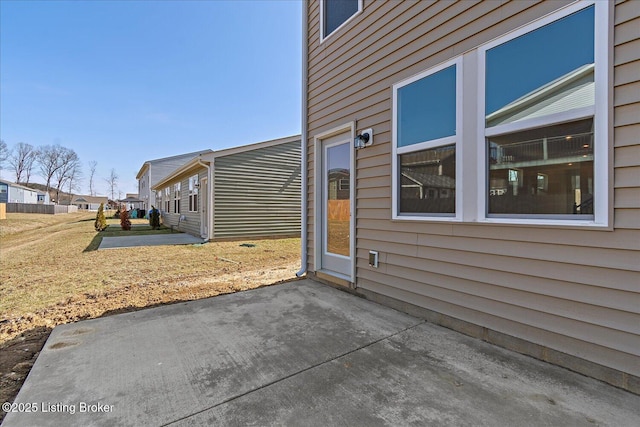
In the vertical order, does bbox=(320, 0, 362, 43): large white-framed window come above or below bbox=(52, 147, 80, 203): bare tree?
below

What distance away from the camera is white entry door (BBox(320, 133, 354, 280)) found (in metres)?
3.76

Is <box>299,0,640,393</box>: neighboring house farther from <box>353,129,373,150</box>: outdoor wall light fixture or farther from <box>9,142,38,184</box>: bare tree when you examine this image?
<box>9,142,38,184</box>: bare tree

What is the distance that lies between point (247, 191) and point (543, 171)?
8921 mm

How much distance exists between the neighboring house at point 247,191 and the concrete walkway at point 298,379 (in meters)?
6.91

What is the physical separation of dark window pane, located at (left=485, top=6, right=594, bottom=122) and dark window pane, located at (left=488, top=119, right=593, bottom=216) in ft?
0.72

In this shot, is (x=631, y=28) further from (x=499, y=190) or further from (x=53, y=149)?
(x=53, y=149)

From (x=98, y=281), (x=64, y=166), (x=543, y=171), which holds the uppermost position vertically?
(x=64, y=166)

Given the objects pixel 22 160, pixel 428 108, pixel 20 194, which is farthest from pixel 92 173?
pixel 428 108

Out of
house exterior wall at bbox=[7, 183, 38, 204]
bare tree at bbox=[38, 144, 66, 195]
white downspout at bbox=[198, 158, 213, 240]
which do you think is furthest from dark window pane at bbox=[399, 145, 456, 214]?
A: bare tree at bbox=[38, 144, 66, 195]

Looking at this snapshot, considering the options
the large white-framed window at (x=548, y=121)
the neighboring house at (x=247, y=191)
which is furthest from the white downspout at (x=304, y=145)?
the neighboring house at (x=247, y=191)

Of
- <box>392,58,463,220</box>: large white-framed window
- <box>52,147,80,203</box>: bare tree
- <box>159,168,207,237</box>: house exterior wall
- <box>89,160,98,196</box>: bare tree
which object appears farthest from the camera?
<box>89,160,98,196</box>: bare tree

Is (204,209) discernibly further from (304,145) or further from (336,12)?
(336,12)

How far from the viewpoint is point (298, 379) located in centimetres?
180

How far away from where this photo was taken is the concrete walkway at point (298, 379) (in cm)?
147
